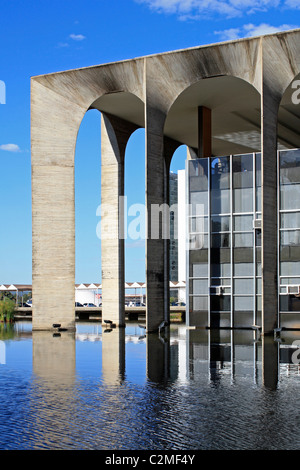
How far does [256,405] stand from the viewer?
34.6 ft

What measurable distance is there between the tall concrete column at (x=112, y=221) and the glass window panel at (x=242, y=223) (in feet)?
24.6

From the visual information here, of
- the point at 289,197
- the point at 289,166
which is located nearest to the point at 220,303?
the point at 289,197

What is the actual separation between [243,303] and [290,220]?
4211 mm

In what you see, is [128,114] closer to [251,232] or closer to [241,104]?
[241,104]

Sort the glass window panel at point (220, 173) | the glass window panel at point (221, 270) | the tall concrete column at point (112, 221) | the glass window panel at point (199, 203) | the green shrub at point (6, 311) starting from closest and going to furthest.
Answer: the glass window panel at point (220, 173) < the glass window panel at point (221, 270) < the glass window panel at point (199, 203) < the tall concrete column at point (112, 221) < the green shrub at point (6, 311)

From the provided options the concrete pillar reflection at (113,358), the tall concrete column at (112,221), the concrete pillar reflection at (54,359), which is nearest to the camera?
the concrete pillar reflection at (54,359)

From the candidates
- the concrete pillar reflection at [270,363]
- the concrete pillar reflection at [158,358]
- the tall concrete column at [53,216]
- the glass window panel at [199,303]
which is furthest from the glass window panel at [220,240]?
the concrete pillar reflection at [270,363]

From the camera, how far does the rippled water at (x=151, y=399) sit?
8.45 m

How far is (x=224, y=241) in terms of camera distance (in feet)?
95.8

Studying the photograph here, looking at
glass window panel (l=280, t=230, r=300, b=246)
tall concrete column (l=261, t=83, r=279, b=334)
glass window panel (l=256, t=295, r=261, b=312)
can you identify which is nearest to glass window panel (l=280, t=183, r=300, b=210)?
glass window panel (l=280, t=230, r=300, b=246)

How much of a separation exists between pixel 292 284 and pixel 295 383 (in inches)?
598

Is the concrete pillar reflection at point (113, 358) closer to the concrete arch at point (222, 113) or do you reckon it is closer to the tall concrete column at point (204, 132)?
the tall concrete column at point (204, 132)

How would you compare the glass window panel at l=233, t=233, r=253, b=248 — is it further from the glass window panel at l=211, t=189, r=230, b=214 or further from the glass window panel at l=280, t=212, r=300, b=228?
the glass window panel at l=280, t=212, r=300, b=228

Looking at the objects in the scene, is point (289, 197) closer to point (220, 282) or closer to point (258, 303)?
point (258, 303)
